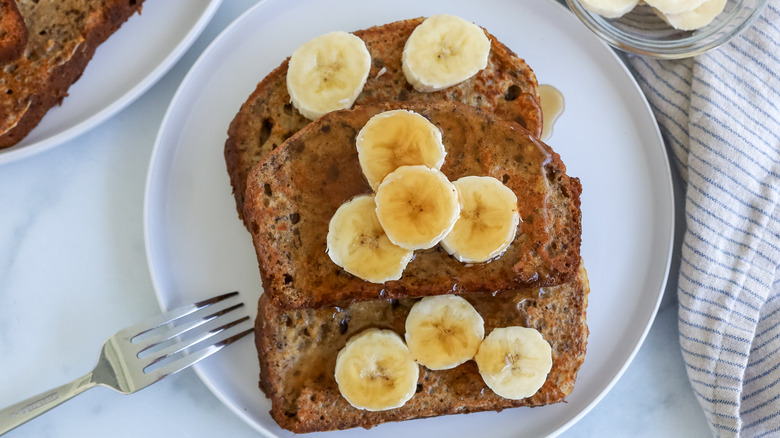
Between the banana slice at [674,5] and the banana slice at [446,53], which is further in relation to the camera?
the banana slice at [674,5]

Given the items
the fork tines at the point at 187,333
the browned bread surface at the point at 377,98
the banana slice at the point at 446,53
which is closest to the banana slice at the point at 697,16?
the browned bread surface at the point at 377,98

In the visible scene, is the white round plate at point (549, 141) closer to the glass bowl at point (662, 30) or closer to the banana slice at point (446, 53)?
the glass bowl at point (662, 30)

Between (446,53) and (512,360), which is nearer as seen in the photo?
(512,360)

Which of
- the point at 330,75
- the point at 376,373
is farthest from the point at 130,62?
the point at 376,373

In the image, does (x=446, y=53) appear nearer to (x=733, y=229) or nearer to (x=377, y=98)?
(x=377, y=98)

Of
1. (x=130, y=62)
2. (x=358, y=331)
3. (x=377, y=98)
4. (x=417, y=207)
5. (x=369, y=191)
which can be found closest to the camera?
(x=417, y=207)

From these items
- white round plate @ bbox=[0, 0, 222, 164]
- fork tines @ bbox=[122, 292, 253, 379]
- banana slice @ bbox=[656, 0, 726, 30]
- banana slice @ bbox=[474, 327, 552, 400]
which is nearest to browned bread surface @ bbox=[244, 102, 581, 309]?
banana slice @ bbox=[474, 327, 552, 400]

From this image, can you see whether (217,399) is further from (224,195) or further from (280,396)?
(224,195)
